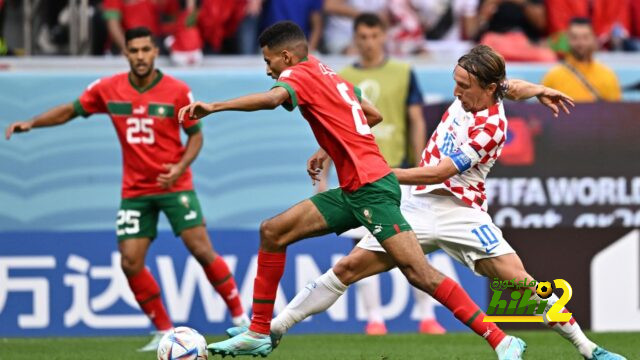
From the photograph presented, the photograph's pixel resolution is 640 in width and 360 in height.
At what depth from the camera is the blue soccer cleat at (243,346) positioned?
7.93m

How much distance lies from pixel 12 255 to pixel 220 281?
2.40 meters

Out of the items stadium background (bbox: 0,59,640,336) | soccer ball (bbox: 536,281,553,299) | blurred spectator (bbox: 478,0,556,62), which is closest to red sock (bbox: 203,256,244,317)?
stadium background (bbox: 0,59,640,336)

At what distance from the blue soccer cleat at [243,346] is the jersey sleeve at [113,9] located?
20.0 ft

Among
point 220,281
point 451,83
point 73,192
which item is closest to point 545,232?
point 451,83

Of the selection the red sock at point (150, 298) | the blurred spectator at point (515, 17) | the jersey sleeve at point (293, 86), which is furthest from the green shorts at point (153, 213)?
the blurred spectator at point (515, 17)

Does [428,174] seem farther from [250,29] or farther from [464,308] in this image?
[250,29]

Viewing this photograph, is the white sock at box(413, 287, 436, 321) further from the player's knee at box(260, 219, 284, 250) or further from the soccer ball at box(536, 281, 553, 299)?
the player's knee at box(260, 219, 284, 250)

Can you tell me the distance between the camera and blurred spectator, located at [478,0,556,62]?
1328 centimetres

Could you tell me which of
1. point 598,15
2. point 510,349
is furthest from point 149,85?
point 598,15

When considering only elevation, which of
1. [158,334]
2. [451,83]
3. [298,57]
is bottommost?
[158,334]

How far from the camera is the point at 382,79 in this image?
11758 millimetres

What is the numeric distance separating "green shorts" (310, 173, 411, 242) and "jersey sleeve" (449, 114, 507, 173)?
419 millimetres

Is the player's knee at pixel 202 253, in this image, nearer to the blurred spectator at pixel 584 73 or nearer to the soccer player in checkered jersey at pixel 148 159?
the soccer player in checkered jersey at pixel 148 159

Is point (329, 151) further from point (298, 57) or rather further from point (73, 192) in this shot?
point (73, 192)
